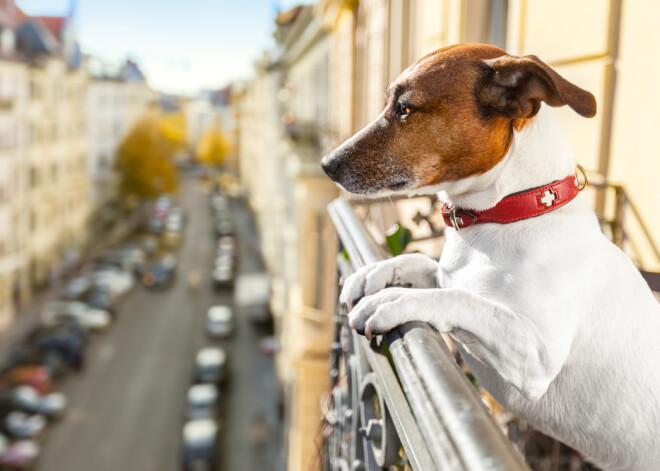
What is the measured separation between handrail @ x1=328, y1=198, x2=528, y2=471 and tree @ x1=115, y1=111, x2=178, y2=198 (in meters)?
41.7

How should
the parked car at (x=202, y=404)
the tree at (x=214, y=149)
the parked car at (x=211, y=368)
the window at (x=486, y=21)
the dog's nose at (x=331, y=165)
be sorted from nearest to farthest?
the dog's nose at (x=331, y=165) → the window at (x=486, y=21) → the parked car at (x=202, y=404) → the parked car at (x=211, y=368) → the tree at (x=214, y=149)

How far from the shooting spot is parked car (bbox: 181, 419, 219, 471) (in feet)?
50.3

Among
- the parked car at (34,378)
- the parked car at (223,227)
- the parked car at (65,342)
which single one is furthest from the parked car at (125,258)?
the parked car at (34,378)

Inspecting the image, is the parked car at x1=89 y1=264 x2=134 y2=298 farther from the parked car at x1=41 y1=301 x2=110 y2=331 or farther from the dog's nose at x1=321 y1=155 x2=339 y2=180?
the dog's nose at x1=321 y1=155 x2=339 y2=180

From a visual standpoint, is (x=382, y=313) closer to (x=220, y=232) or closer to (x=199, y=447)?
(x=199, y=447)

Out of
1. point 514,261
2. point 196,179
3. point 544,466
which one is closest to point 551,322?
point 514,261

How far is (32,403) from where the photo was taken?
17969 mm

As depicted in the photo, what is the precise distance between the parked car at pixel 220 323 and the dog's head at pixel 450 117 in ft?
72.2

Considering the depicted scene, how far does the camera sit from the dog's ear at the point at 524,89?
162cm

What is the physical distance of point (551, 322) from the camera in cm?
162

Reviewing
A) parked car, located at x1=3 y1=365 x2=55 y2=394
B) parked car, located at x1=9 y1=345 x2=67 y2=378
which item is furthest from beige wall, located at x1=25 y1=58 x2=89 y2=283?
parked car, located at x1=3 y1=365 x2=55 y2=394

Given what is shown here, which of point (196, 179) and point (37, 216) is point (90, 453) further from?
point (196, 179)

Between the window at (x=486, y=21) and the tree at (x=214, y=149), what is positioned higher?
the window at (x=486, y=21)

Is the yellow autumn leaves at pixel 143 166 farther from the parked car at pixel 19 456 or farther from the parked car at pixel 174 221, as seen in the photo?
the parked car at pixel 19 456
